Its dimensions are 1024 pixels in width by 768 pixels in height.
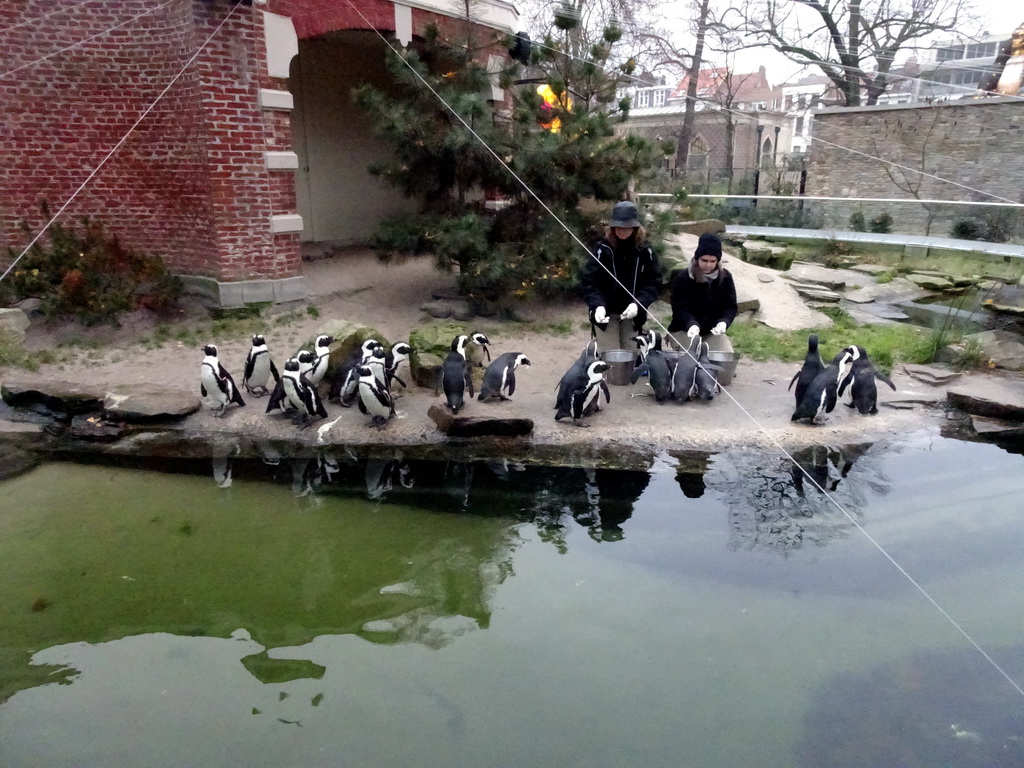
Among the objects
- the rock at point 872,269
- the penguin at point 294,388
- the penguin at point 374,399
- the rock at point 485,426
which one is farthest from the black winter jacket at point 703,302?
the rock at point 872,269

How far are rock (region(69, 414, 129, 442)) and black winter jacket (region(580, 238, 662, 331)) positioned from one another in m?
3.67

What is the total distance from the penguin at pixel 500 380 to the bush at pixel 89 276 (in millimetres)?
4023

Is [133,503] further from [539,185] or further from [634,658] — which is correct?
[539,185]

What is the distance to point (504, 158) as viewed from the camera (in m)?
7.68

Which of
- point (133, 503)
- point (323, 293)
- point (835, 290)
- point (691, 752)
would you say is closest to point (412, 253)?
point (323, 293)

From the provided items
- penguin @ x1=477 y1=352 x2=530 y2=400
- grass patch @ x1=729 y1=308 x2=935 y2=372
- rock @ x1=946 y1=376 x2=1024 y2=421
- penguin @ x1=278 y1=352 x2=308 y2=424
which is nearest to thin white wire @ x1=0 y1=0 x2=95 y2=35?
penguin @ x1=278 y1=352 x2=308 y2=424

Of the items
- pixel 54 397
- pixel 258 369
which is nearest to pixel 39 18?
pixel 54 397

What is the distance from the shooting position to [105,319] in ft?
24.0

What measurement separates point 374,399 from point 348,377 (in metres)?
0.58

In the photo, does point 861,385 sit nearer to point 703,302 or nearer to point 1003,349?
point 703,302

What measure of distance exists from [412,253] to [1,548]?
512cm

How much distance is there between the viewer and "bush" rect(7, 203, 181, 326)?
7.21m

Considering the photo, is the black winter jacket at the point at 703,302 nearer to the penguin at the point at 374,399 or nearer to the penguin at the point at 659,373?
the penguin at the point at 659,373

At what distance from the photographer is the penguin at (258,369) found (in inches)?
234
